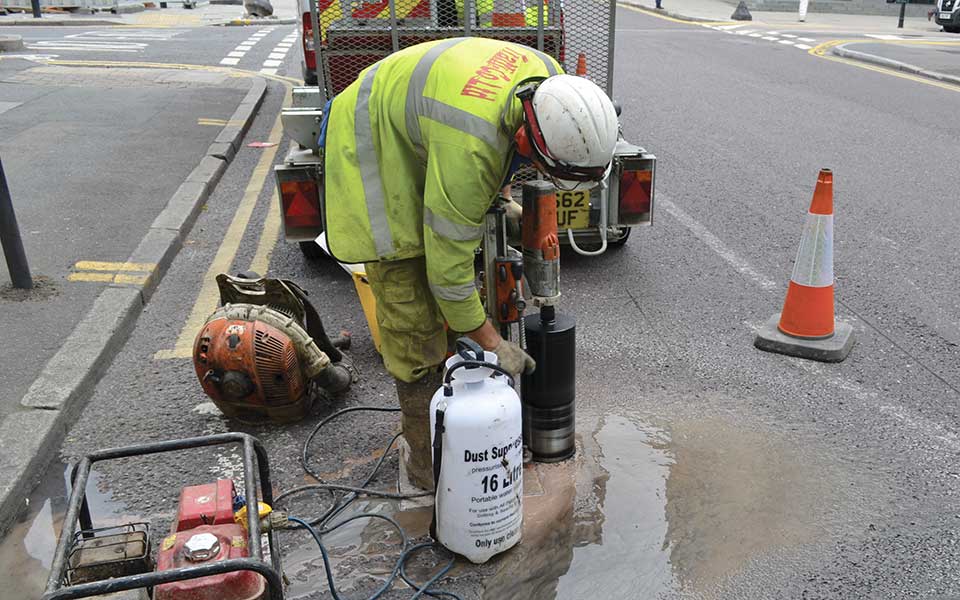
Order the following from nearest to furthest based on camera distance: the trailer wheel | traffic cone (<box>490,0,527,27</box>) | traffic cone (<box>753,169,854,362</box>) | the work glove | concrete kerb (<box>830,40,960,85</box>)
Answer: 1. the work glove
2. traffic cone (<box>753,169,854,362</box>)
3. traffic cone (<box>490,0,527,27</box>)
4. the trailer wheel
5. concrete kerb (<box>830,40,960,85</box>)

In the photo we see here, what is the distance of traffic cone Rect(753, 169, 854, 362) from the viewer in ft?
14.2

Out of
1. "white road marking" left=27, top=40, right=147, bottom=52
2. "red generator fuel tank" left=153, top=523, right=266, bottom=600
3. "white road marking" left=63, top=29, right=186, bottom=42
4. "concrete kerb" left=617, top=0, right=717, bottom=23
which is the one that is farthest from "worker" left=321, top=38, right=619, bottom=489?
"concrete kerb" left=617, top=0, right=717, bottom=23

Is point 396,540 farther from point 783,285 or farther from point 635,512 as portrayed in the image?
point 783,285

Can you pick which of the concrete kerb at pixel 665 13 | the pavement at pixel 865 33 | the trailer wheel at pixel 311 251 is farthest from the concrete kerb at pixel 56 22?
the trailer wheel at pixel 311 251

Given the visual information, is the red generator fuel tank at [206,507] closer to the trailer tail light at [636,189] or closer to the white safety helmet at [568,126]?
the white safety helmet at [568,126]

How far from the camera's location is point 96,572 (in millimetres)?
2432

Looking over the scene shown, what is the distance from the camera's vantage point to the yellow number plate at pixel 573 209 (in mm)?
5234

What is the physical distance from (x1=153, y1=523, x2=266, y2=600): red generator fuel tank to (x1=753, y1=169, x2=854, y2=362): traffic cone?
3.02m

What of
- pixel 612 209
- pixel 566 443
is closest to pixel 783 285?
pixel 612 209

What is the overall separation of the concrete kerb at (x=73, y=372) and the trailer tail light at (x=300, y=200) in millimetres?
979

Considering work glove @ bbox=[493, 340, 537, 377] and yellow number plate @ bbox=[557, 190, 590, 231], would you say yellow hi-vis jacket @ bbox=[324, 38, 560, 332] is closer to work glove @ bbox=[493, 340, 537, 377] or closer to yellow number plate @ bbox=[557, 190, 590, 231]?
work glove @ bbox=[493, 340, 537, 377]

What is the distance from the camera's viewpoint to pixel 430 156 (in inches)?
102

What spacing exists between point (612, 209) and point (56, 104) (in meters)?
8.16

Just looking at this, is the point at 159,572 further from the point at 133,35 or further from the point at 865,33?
the point at 865,33
